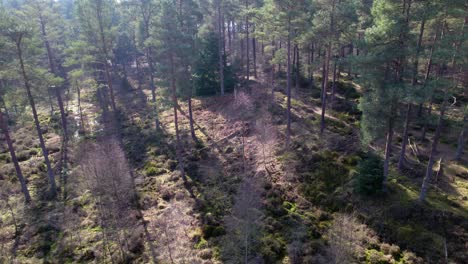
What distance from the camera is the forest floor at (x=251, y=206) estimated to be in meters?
15.7

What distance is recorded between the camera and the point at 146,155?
28094 mm

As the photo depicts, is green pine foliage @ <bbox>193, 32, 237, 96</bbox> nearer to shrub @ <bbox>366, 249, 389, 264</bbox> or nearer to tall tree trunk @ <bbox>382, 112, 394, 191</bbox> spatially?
tall tree trunk @ <bbox>382, 112, 394, 191</bbox>

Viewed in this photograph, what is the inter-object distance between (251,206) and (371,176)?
7.39 metres

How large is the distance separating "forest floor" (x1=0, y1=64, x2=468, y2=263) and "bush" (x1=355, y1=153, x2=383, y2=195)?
59 cm

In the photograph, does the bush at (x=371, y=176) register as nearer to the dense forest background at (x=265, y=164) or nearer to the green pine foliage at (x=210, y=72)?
the dense forest background at (x=265, y=164)

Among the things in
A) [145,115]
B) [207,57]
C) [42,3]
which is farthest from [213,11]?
[42,3]

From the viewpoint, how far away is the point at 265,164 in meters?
23.6

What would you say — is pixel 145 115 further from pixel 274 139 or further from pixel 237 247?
pixel 237 247

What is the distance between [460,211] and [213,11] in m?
36.3

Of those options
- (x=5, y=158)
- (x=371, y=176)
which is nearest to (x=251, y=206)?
(x=371, y=176)

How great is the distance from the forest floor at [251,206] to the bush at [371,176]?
0.59 metres

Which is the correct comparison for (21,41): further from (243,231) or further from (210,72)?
(210,72)

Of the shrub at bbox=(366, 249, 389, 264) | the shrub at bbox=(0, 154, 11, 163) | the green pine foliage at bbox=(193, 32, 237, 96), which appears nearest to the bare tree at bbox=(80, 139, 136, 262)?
the shrub at bbox=(0, 154, 11, 163)

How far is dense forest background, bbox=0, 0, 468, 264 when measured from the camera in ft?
51.1
